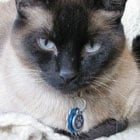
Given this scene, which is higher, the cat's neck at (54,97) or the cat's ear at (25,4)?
the cat's ear at (25,4)

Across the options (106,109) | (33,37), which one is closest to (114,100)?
(106,109)

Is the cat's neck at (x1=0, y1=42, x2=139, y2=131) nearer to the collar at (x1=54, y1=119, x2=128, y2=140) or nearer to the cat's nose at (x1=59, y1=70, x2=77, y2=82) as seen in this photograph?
the collar at (x1=54, y1=119, x2=128, y2=140)

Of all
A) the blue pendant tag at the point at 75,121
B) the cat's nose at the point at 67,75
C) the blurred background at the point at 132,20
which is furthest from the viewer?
the blurred background at the point at 132,20

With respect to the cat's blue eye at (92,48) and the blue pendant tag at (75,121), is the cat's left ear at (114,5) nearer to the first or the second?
the cat's blue eye at (92,48)

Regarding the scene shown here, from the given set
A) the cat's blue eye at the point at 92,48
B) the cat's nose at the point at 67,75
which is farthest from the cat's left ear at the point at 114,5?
the cat's nose at the point at 67,75

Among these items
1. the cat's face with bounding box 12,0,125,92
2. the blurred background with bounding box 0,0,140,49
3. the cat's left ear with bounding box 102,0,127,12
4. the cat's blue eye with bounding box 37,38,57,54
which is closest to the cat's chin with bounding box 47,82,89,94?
the cat's face with bounding box 12,0,125,92

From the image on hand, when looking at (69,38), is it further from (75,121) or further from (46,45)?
(75,121)

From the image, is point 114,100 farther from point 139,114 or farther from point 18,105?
point 18,105
